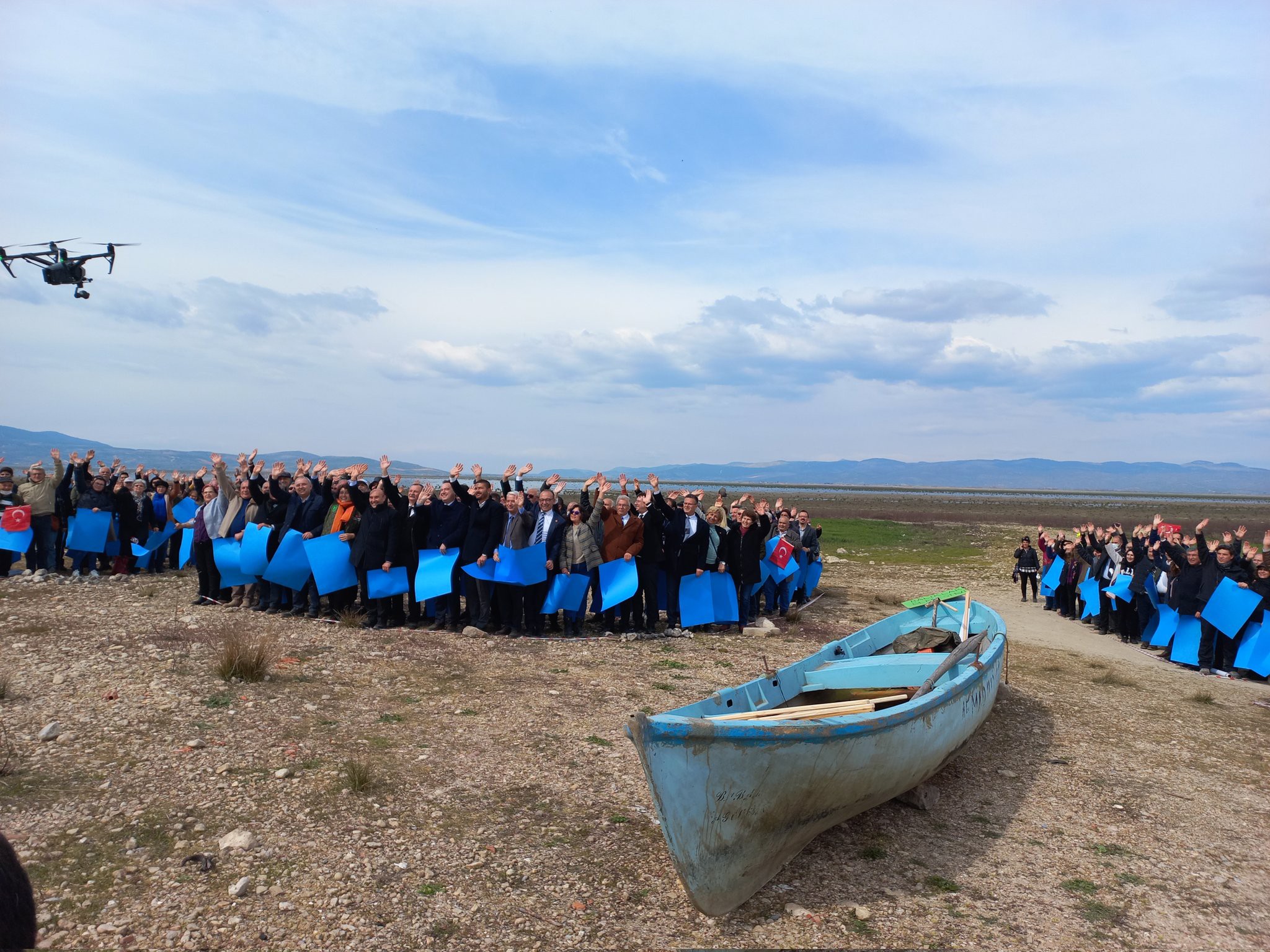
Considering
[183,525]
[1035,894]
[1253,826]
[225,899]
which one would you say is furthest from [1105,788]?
[183,525]

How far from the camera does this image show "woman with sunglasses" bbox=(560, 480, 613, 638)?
1265 centimetres

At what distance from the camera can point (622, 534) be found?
13.0m

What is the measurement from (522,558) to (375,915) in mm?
7265

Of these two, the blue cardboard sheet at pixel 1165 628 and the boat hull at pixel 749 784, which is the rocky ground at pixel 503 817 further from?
the blue cardboard sheet at pixel 1165 628

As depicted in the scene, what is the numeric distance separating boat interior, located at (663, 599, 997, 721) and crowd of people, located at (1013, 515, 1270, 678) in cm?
472

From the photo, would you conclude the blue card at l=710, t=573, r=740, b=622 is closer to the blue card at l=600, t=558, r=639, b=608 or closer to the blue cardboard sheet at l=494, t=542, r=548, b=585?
the blue card at l=600, t=558, r=639, b=608

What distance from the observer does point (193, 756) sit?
7152mm

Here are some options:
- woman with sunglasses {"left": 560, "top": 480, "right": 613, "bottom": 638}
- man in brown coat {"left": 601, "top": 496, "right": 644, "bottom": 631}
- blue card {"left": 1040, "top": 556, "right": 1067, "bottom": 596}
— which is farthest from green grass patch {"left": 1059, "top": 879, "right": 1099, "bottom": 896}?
blue card {"left": 1040, "top": 556, "right": 1067, "bottom": 596}

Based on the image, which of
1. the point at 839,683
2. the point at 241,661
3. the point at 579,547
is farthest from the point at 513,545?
the point at 839,683

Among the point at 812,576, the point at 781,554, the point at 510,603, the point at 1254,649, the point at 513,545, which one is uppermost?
the point at 513,545

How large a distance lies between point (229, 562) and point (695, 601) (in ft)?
24.5

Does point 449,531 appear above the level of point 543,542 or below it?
above

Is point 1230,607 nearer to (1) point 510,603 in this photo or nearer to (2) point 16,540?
(1) point 510,603

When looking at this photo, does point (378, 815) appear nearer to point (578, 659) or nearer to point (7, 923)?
point (7, 923)
